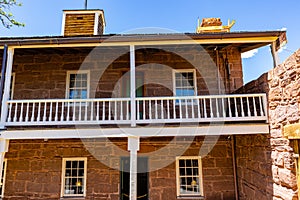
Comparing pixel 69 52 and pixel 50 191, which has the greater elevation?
pixel 69 52

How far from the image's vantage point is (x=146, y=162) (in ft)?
23.7

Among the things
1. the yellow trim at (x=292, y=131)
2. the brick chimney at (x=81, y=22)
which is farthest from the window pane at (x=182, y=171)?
the brick chimney at (x=81, y=22)

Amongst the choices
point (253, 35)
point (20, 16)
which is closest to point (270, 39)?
point (253, 35)

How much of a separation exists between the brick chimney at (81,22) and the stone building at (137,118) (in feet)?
5.75

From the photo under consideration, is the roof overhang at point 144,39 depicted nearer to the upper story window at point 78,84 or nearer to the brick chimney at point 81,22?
the upper story window at point 78,84

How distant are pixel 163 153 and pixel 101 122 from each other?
2564mm

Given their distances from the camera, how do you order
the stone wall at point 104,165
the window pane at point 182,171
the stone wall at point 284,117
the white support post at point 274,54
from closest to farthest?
the stone wall at point 284,117 → the white support post at point 274,54 → the stone wall at point 104,165 → the window pane at point 182,171

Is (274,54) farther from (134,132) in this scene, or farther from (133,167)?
(133,167)

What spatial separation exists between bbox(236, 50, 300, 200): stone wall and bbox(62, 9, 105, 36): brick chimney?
20.6ft

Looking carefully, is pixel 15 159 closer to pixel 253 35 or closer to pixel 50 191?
pixel 50 191

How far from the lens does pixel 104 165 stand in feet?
23.2

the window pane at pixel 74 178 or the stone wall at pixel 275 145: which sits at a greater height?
the stone wall at pixel 275 145

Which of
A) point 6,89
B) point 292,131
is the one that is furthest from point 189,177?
point 6,89

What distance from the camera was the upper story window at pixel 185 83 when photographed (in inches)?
300
